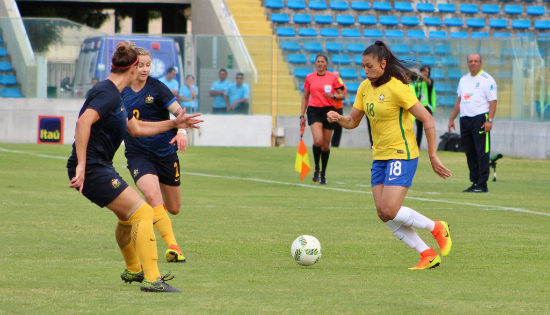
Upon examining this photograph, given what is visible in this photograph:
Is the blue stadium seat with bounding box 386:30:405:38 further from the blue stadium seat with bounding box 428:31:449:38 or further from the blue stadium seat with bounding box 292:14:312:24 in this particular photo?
the blue stadium seat with bounding box 292:14:312:24

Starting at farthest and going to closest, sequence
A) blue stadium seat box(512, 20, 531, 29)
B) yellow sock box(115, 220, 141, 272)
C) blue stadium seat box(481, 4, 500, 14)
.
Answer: blue stadium seat box(481, 4, 500, 14)
blue stadium seat box(512, 20, 531, 29)
yellow sock box(115, 220, 141, 272)

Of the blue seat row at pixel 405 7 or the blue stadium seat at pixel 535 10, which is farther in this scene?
the blue stadium seat at pixel 535 10

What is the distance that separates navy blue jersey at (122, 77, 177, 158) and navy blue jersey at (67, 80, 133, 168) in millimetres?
1922

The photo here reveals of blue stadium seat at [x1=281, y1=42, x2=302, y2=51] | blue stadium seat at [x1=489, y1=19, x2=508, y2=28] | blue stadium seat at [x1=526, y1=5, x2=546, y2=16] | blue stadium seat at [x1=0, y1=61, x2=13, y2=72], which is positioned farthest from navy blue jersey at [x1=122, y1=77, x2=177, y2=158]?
blue stadium seat at [x1=526, y1=5, x2=546, y2=16]

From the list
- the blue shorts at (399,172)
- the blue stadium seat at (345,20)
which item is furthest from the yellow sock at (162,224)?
the blue stadium seat at (345,20)

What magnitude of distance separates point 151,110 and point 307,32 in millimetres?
23367

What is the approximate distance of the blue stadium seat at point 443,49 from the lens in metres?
25.4

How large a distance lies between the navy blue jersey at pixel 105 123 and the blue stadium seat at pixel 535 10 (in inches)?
1182

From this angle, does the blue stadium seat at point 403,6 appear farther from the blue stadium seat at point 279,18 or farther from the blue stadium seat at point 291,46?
the blue stadium seat at point 291,46

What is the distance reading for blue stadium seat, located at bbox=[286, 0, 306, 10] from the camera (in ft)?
104

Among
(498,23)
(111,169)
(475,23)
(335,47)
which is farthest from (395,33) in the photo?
(111,169)

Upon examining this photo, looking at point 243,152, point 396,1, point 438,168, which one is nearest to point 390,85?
point 438,168

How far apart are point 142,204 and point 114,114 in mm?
652

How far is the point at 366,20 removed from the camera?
32.1 meters
